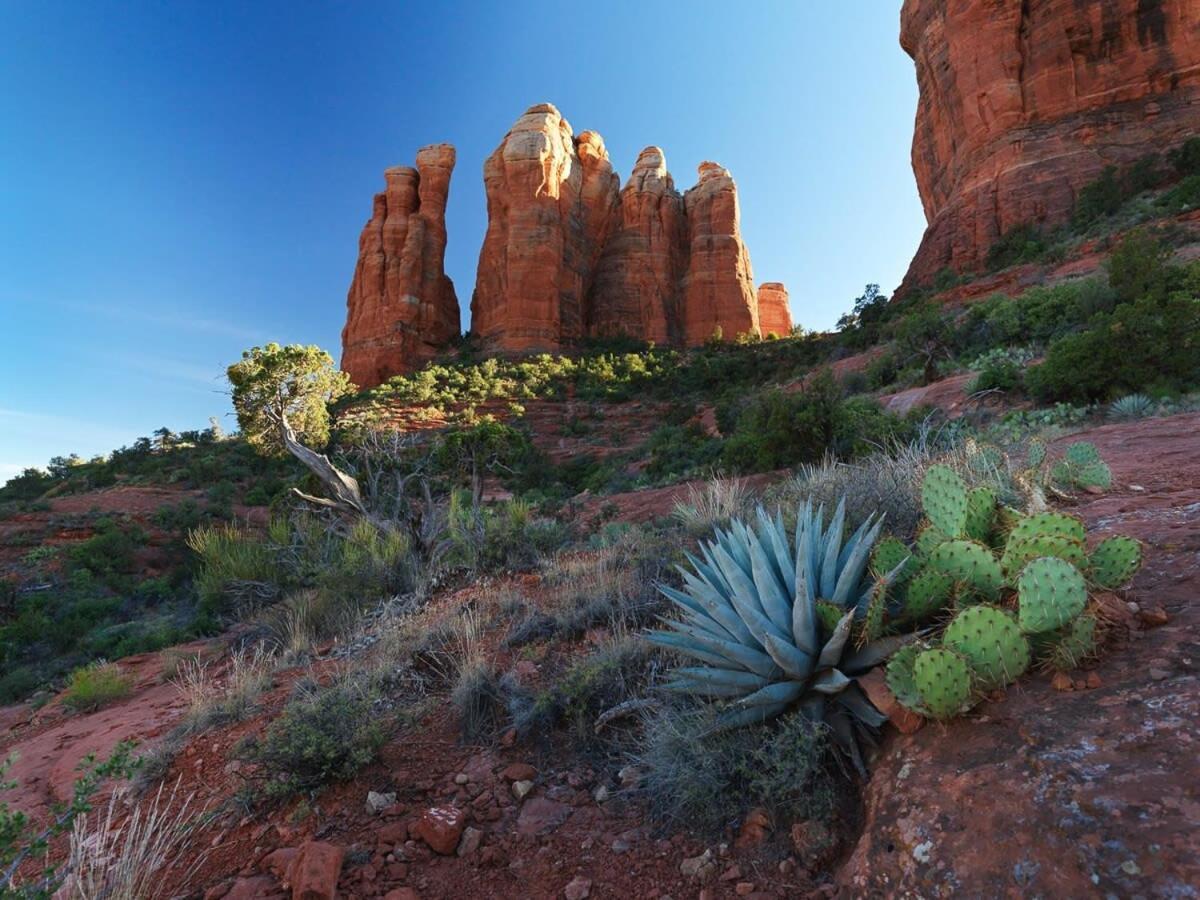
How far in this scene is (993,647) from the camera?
72.8 inches

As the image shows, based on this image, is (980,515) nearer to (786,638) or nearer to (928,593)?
(928,593)

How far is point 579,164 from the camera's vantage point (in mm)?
47594

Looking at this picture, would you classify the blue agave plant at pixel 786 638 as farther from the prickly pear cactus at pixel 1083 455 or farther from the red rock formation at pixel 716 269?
the red rock formation at pixel 716 269

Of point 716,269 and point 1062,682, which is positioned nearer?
point 1062,682

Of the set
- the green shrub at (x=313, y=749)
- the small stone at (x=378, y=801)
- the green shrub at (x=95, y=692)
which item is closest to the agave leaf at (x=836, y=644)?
the small stone at (x=378, y=801)

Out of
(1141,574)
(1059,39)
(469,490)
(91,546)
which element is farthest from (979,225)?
(91,546)

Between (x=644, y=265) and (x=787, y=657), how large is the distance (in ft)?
157

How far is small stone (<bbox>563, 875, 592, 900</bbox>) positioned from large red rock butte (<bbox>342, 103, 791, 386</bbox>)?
1556 inches

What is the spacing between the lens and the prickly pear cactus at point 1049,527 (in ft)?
7.30

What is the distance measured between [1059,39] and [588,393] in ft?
99.4

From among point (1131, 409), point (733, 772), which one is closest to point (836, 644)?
point (733, 772)

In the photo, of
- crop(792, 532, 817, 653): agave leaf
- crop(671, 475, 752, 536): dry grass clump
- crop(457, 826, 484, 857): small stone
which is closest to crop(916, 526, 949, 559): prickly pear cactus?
crop(792, 532, 817, 653): agave leaf

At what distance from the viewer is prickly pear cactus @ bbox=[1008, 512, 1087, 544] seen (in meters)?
2.22

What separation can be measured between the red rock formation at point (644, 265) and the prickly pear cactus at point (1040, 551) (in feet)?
144
